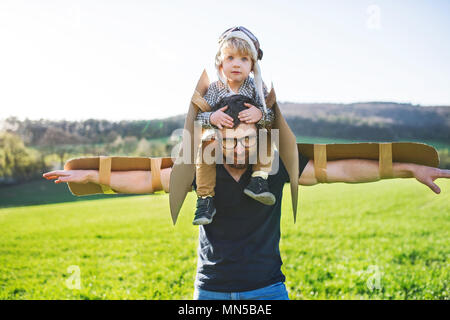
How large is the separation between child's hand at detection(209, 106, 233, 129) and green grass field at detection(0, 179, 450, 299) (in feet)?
12.3

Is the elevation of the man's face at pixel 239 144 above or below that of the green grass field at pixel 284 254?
above

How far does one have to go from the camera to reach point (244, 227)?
221 centimetres

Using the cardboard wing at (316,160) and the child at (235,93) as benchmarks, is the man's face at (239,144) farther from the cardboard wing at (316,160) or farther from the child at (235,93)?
the cardboard wing at (316,160)

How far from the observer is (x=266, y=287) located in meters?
2.16

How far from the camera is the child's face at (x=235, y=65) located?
2.12 meters

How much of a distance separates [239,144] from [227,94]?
338 millimetres

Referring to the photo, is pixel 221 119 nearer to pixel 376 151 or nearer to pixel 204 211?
pixel 204 211

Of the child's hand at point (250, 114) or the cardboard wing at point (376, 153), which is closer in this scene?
the child's hand at point (250, 114)

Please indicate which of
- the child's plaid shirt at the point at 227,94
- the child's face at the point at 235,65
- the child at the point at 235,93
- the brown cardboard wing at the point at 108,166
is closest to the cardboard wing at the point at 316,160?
the brown cardboard wing at the point at 108,166

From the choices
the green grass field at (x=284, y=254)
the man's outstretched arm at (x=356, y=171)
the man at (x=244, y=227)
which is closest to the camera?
the man at (x=244, y=227)

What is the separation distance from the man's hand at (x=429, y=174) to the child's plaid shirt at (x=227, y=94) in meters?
1.05

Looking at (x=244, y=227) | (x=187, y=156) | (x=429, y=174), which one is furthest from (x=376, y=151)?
(x=187, y=156)

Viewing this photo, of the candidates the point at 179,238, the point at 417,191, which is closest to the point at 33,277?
the point at 179,238

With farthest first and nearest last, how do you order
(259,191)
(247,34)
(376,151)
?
(376,151), (247,34), (259,191)
